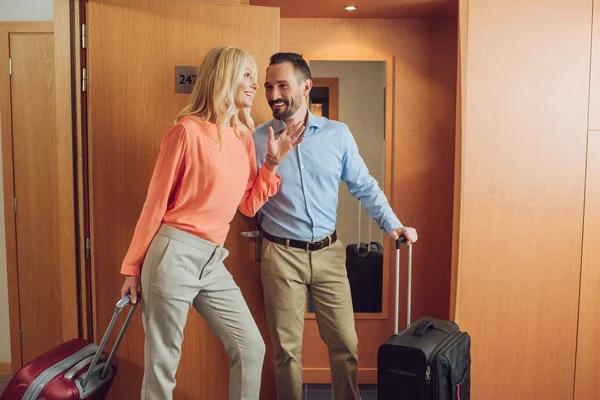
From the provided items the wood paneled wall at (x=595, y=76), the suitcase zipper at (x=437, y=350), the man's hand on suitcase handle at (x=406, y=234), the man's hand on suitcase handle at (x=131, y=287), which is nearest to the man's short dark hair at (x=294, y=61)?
the man's hand on suitcase handle at (x=406, y=234)

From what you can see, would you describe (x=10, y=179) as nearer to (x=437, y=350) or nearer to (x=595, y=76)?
(x=437, y=350)

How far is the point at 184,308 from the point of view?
2.02 m

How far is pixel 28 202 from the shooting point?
3.25m

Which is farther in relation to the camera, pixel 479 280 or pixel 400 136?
pixel 400 136

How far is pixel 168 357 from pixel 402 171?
1.78 metres

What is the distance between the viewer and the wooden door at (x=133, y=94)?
2465 millimetres

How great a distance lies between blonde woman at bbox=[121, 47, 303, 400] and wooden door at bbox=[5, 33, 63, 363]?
59.2 inches

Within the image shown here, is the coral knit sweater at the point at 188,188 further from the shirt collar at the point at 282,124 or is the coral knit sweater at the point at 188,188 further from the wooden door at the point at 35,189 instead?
the wooden door at the point at 35,189

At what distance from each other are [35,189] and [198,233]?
1.69 m

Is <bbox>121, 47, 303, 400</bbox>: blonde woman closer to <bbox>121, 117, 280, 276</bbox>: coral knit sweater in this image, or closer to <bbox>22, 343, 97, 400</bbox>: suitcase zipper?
<bbox>121, 117, 280, 276</bbox>: coral knit sweater

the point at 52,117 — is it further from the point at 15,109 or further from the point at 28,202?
the point at 28,202

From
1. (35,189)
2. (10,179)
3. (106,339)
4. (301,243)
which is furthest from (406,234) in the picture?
(10,179)

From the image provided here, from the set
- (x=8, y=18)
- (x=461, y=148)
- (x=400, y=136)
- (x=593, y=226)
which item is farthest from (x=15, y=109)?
(x=593, y=226)

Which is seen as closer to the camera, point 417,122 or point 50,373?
point 50,373
